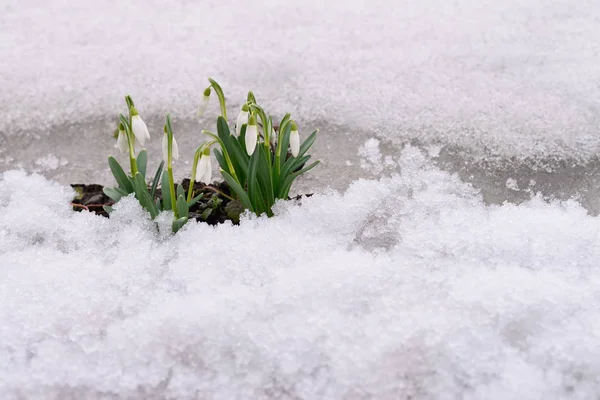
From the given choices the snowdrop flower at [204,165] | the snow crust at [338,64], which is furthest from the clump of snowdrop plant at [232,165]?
the snow crust at [338,64]

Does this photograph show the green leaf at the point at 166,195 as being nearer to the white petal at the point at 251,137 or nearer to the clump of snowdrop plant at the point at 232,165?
the clump of snowdrop plant at the point at 232,165

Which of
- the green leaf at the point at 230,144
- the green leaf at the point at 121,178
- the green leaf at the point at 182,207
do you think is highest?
the green leaf at the point at 230,144

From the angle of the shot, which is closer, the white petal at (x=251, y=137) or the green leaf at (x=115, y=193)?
the white petal at (x=251, y=137)

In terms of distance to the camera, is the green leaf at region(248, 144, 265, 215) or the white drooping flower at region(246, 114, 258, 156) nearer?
the white drooping flower at region(246, 114, 258, 156)

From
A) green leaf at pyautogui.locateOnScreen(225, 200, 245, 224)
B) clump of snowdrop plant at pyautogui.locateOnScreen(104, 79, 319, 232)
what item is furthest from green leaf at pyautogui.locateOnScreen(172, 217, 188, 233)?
green leaf at pyautogui.locateOnScreen(225, 200, 245, 224)

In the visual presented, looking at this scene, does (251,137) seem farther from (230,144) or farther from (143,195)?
(143,195)

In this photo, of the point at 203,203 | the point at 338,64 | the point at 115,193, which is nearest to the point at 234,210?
the point at 203,203

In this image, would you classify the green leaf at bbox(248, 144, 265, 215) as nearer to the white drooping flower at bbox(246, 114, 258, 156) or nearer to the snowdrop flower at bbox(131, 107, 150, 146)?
the white drooping flower at bbox(246, 114, 258, 156)

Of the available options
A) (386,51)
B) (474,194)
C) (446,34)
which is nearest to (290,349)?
(474,194)

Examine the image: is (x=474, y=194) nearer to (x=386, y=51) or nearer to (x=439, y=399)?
(x=439, y=399)
